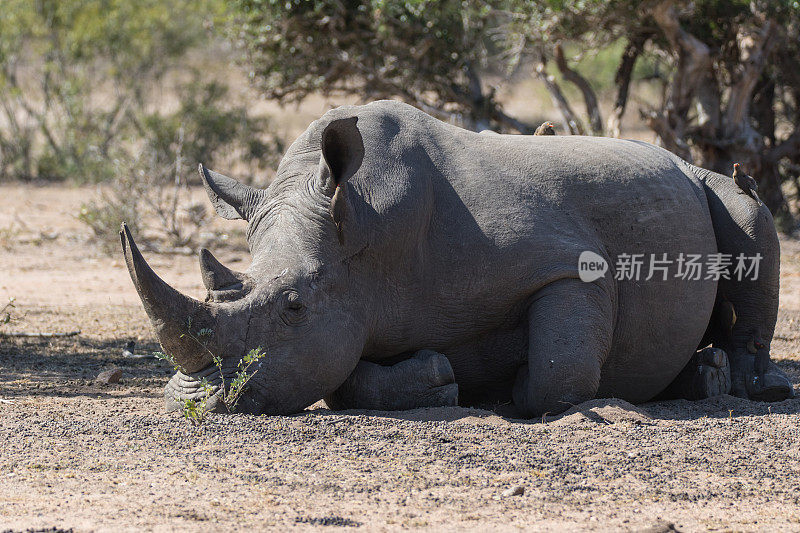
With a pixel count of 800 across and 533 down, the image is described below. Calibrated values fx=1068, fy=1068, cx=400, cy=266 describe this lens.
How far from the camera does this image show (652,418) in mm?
5191

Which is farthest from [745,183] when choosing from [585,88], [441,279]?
[585,88]

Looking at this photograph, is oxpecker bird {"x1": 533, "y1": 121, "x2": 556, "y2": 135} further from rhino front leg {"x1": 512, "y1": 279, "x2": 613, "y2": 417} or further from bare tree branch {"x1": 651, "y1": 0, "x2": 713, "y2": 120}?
bare tree branch {"x1": 651, "y1": 0, "x2": 713, "y2": 120}

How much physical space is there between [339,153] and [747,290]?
264 cm

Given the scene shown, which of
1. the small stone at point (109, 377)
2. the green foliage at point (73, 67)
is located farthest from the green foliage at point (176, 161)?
the small stone at point (109, 377)

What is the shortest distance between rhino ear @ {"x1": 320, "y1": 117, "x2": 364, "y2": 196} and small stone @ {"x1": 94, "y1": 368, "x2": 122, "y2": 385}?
2.07 m

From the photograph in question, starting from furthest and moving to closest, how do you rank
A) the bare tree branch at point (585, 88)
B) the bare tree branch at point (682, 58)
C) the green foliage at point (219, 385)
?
the bare tree branch at point (585, 88) < the bare tree branch at point (682, 58) < the green foliage at point (219, 385)

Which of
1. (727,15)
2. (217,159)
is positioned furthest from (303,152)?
(217,159)

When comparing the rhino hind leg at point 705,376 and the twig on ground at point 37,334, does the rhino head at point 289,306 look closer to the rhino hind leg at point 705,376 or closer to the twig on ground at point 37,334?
the rhino hind leg at point 705,376

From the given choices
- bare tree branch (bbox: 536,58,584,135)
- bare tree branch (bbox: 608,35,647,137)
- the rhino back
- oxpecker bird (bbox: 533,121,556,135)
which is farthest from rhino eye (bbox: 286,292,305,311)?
bare tree branch (bbox: 536,58,584,135)

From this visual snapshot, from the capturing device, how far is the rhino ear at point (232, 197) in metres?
5.40

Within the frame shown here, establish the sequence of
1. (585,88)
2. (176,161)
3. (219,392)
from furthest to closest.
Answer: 1. (585,88)
2. (176,161)
3. (219,392)

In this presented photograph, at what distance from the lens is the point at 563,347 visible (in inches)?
203

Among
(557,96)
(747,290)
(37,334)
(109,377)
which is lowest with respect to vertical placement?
(37,334)

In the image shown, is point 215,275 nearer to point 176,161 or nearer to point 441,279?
point 441,279
